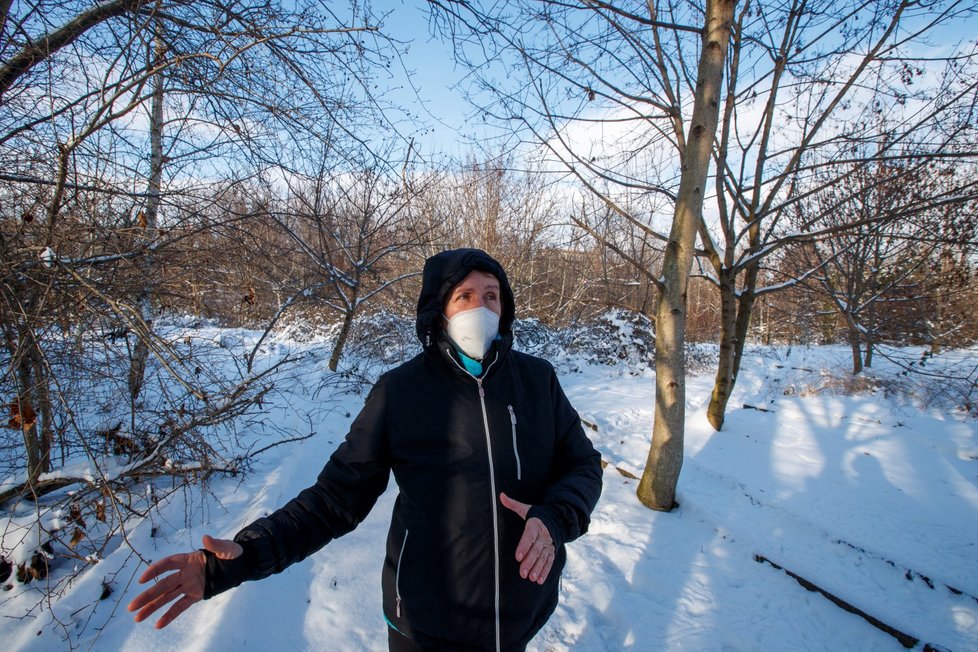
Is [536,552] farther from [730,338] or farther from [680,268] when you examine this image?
[730,338]

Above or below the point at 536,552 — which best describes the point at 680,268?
above

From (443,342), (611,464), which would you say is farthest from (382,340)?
(443,342)

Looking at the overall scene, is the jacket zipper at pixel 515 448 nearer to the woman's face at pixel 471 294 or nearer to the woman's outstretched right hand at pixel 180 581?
the woman's face at pixel 471 294

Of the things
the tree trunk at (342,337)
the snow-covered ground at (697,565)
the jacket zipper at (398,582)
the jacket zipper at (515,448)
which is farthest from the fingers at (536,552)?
the tree trunk at (342,337)

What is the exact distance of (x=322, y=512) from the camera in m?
1.48

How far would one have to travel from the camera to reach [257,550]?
129cm

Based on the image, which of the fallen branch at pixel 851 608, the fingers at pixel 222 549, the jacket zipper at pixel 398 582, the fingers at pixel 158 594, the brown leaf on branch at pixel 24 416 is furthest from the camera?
the fallen branch at pixel 851 608

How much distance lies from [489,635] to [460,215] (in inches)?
483

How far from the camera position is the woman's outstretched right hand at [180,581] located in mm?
1103

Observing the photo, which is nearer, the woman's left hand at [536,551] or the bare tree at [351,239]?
the woman's left hand at [536,551]

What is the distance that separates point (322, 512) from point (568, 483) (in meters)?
0.94

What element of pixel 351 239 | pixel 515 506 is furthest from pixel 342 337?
pixel 515 506

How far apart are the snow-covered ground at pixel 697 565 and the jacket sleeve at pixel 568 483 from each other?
1.71 metres

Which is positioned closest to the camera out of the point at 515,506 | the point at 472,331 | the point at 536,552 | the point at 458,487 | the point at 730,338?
the point at 536,552
